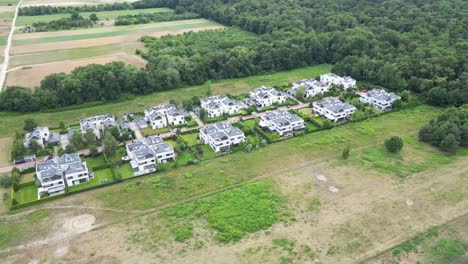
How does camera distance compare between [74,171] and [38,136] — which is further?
[38,136]

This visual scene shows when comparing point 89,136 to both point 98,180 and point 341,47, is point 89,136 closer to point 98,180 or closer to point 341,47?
point 98,180

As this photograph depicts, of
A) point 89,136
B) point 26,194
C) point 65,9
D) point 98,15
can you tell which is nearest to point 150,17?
point 98,15

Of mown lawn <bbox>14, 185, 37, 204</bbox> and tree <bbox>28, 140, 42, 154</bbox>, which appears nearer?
mown lawn <bbox>14, 185, 37, 204</bbox>

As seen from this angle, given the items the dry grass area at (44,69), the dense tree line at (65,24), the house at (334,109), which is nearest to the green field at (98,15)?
the dense tree line at (65,24)

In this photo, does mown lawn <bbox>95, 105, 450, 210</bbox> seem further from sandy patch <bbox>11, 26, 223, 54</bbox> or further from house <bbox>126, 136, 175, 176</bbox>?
sandy patch <bbox>11, 26, 223, 54</bbox>

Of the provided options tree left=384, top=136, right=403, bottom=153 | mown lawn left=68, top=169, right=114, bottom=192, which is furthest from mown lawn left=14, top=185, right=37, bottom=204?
tree left=384, top=136, right=403, bottom=153
